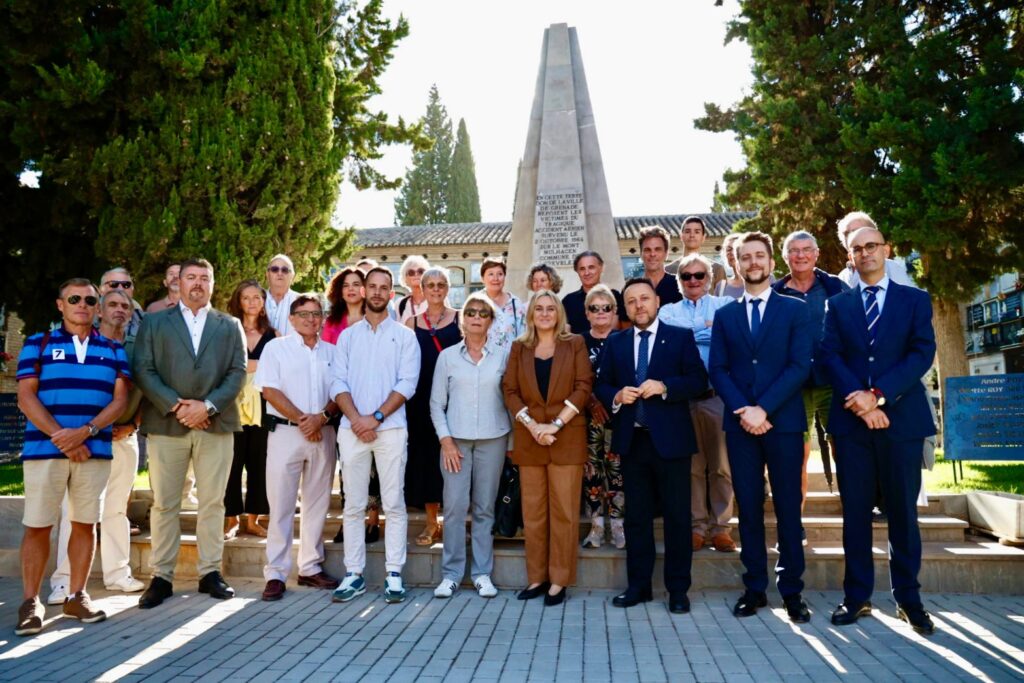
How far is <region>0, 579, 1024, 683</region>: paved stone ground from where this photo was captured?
11.2ft

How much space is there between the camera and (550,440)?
4613mm

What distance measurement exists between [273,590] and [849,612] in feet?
12.5

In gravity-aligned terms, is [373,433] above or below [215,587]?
above

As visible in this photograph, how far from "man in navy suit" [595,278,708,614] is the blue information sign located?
4.12m

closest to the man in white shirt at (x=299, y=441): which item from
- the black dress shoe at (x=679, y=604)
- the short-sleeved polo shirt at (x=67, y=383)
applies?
the short-sleeved polo shirt at (x=67, y=383)

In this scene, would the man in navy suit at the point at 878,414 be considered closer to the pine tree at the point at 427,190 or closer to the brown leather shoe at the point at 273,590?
the brown leather shoe at the point at 273,590

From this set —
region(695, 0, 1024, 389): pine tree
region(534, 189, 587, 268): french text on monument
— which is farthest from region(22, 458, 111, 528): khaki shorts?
region(695, 0, 1024, 389): pine tree

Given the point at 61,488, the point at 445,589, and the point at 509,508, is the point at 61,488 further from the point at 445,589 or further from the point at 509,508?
the point at 509,508

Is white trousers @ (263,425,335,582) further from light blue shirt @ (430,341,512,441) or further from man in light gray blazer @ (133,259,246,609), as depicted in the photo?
light blue shirt @ (430,341,512,441)

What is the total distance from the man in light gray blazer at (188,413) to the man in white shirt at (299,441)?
317mm

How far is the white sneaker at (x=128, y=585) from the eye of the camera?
200 inches

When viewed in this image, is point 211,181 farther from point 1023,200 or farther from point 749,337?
point 1023,200

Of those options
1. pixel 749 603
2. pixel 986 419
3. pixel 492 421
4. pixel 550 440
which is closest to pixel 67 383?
pixel 492 421

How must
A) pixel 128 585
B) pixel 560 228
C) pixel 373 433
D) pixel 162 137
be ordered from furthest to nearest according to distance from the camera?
1. pixel 162 137
2. pixel 560 228
3. pixel 128 585
4. pixel 373 433
